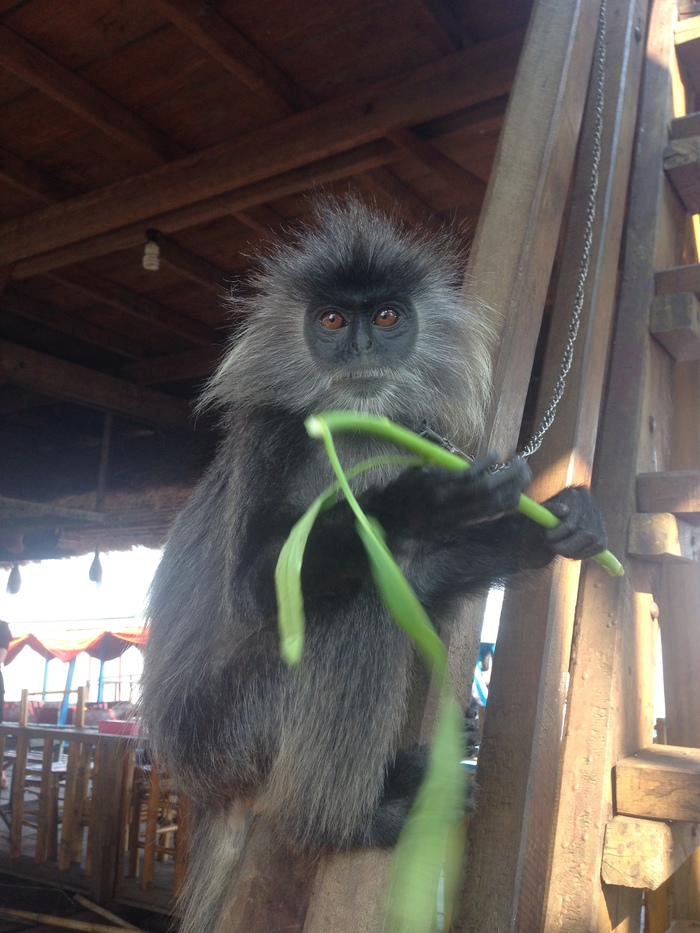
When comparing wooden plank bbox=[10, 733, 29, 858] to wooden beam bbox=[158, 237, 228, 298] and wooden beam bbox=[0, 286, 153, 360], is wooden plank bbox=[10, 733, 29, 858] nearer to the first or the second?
wooden beam bbox=[0, 286, 153, 360]

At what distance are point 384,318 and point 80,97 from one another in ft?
6.44

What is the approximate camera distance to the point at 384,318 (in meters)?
2.38

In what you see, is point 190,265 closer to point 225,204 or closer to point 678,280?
point 225,204

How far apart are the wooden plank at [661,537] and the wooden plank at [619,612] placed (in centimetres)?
3

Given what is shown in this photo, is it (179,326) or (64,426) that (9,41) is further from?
(64,426)

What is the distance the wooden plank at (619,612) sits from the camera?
1.65 metres

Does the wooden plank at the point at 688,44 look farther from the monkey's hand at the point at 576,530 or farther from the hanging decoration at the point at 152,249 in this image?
the hanging decoration at the point at 152,249

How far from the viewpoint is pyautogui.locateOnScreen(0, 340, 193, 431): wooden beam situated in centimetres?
560

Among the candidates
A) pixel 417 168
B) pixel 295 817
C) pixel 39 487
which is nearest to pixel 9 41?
pixel 417 168

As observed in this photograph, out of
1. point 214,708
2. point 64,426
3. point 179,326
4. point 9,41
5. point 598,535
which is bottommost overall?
point 214,708

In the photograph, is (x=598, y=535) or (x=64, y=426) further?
(x=64, y=426)

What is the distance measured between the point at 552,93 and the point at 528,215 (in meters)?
0.35

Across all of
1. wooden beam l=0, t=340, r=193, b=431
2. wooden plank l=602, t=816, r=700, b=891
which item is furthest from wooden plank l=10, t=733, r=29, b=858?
wooden plank l=602, t=816, r=700, b=891

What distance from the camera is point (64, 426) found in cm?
784
